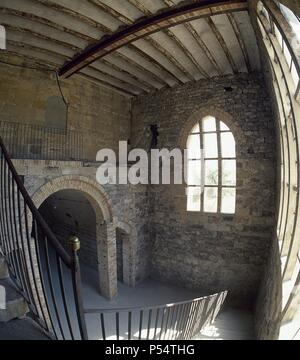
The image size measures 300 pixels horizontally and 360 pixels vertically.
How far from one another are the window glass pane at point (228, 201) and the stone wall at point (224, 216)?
7.8 inches

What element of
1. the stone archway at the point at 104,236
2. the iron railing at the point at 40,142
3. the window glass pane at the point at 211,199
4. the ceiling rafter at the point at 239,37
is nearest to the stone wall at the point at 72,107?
the iron railing at the point at 40,142

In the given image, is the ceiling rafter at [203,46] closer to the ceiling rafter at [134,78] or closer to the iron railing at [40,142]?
the ceiling rafter at [134,78]

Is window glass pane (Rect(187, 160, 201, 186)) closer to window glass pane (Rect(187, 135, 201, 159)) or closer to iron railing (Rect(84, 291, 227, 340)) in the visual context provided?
window glass pane (Rect(187, 135, 201, 159))

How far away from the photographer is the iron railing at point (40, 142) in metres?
5.84

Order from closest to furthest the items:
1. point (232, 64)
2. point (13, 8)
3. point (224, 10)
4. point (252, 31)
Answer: point (224, 10), point (13, 8), point (252, 31), point (232, 64)

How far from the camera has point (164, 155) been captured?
7.30 metres

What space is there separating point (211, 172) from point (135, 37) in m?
3.93

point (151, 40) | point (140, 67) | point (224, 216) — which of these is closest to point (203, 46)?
point (151, 40)

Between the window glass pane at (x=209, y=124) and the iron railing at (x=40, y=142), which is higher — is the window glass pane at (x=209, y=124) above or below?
above

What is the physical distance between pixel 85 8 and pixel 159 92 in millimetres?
3868

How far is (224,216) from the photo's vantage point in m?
6.35
